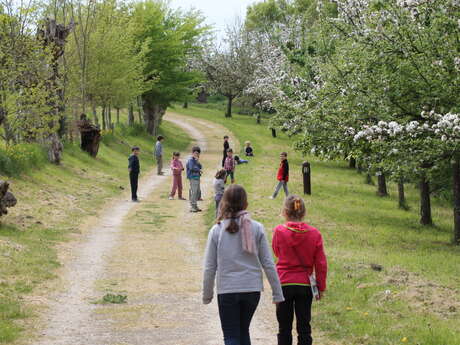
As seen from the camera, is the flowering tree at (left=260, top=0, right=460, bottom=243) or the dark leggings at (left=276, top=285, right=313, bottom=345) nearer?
the dark leggings at (left=276, top=285, right=313, bottom=345)

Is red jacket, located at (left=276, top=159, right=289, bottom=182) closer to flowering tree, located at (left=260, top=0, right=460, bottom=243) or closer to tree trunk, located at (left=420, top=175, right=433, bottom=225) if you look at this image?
flowering tree, located at (left=260, top=0, right=460, bottom=243)

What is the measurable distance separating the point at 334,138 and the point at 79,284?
8553 mm

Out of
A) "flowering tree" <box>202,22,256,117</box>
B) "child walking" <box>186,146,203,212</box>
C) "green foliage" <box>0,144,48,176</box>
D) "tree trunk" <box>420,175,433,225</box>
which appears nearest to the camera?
"child walking" <box>186,146,203,212</box>

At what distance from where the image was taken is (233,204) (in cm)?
568

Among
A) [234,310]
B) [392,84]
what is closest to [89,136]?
[392,84]

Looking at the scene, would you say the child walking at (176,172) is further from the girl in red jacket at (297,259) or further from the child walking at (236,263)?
the child walking at (236,263)

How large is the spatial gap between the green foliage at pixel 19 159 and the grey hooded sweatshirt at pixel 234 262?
15766 millimetres

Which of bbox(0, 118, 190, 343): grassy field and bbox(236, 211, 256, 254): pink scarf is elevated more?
bbox(236, 211, 256, 254): pink scarf

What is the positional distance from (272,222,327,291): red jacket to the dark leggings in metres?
0.08

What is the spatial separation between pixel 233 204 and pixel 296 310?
56.2 inches

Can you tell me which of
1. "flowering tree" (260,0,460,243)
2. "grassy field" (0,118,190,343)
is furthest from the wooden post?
"grassy field" (0,118,190,343)

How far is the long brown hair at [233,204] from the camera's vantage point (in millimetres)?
5672

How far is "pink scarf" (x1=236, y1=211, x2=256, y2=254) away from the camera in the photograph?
18.5 ft

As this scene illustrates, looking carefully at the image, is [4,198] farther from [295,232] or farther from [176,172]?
[295,232]
